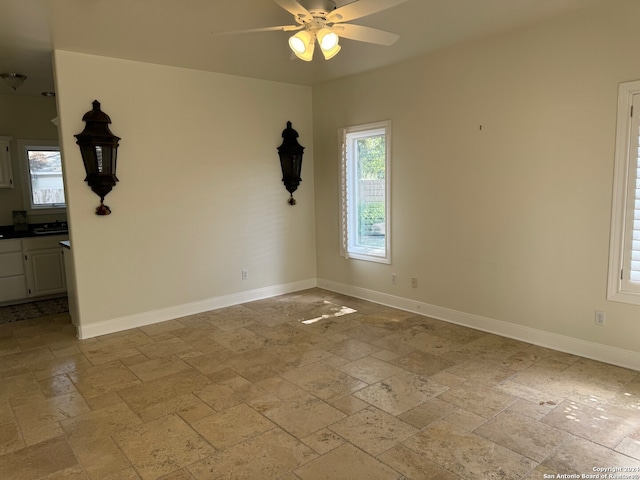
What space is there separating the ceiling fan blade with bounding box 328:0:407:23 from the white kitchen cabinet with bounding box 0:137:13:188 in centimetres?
532

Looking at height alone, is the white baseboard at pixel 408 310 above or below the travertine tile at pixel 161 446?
above

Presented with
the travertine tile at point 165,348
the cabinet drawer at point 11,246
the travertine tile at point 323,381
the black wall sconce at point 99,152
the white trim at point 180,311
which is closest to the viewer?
the travertine tile at point 323,381

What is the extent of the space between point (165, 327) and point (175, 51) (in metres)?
2.81

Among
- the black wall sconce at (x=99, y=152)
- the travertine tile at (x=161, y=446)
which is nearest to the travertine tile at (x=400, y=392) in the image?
the travertine tile at (x=161, y=446)

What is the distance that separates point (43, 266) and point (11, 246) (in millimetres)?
438

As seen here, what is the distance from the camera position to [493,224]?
4.13m

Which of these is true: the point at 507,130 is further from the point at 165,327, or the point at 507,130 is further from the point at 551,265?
the point at 165,327

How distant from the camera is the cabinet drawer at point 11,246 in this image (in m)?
5.45

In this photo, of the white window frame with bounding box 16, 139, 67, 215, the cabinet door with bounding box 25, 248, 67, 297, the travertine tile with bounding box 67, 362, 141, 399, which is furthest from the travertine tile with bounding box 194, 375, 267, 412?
the white window frame with bounding box 16, 139, 67, 215

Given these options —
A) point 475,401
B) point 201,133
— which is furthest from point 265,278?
point 475,401

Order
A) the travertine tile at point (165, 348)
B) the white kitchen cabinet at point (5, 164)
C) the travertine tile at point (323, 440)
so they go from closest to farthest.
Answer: the travertine tile at point (323, 440) → the travertine tile at point (165, 348) → the white kitchen cabinet at point (5, 164)

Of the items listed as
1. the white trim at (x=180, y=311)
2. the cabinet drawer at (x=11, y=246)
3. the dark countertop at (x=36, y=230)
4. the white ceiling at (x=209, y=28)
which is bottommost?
the white trim at (x=180, y=311)

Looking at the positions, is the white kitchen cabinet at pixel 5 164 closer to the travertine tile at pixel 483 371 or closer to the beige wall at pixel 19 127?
the beige wall at pixel 19 127

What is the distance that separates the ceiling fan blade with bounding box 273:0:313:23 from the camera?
256 centimetres
